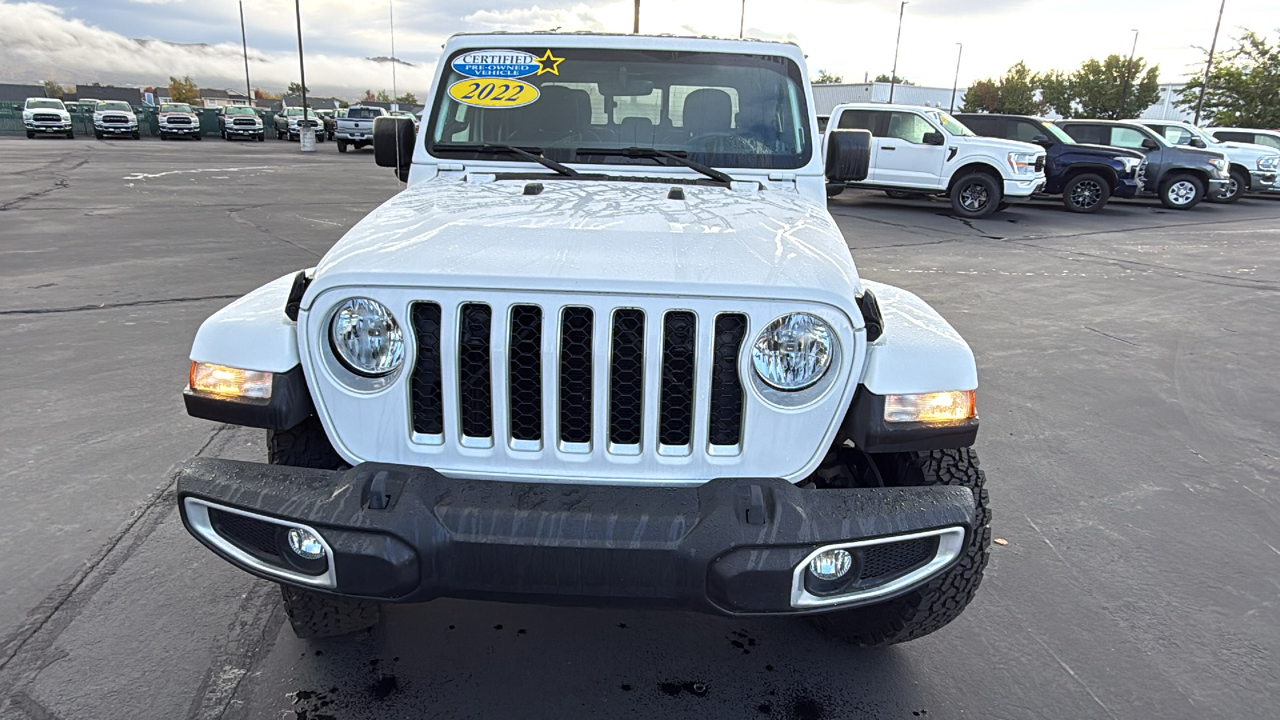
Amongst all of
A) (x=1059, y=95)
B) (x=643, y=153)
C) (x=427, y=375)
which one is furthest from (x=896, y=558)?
(x=1059, y=95)

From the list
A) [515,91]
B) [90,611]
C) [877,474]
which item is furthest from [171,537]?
[877,474]

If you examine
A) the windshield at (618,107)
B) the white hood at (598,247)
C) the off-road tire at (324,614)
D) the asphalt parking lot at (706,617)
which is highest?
the windshield at (618,107)

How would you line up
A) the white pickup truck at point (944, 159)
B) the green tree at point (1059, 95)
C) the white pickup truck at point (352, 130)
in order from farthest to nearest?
1. the green tree at point (1059, 95)
2. the white pickup truck at point (352, 130)
3. the white pickup truck at point (944, 159)

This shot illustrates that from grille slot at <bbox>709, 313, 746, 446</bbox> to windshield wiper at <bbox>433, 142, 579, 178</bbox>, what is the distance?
1423mm

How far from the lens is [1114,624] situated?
109 inches

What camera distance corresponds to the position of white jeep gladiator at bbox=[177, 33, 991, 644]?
70.1 inches

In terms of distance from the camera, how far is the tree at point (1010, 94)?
54125 millimetres

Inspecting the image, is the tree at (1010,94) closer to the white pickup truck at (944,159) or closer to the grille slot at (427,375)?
the white pickup truck at (944,159)

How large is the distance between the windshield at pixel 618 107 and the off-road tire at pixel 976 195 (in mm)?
11885

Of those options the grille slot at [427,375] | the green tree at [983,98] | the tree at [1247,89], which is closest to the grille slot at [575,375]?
the grille slot at [427,375]

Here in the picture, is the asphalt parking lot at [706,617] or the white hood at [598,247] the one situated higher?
the white hood at [598,247]

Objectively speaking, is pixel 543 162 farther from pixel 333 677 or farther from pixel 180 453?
pixel 180 453

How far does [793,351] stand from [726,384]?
18 centimetres

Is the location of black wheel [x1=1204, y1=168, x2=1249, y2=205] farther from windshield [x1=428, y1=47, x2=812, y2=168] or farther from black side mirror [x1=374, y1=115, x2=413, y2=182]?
black side mirror [x1=374, y1=115, x2=413, y2=182]
